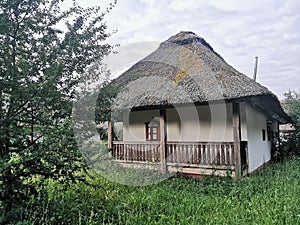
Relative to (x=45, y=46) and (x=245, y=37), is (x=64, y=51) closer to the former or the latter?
(x=45, y=46)

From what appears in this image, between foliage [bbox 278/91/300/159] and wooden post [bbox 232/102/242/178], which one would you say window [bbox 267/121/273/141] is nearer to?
foliage [bbox 278/91/300/159]

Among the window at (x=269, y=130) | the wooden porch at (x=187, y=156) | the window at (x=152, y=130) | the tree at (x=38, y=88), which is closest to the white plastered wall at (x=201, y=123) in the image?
the window at (x=152, y=130)

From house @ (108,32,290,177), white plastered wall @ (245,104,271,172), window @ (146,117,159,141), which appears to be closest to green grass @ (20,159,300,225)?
house @ (108,32,290,177)

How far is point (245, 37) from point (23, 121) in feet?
54.4

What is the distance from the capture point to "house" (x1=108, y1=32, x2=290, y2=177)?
25.9ft

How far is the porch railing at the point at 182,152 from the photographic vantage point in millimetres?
8047

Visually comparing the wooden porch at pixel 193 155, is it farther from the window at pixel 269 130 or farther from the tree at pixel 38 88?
the window at pixel 269 130

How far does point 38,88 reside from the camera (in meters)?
3.85

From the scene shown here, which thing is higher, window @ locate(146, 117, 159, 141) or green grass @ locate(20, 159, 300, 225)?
window @ locate(146, 117, 159, 141)

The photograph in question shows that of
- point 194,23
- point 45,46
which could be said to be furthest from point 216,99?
point 194,23

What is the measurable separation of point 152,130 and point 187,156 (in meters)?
2.30

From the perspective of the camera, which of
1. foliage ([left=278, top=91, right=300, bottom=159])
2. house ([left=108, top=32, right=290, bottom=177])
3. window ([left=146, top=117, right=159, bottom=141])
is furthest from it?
foliage ([left=278, top=91, right=300, bottom=159])

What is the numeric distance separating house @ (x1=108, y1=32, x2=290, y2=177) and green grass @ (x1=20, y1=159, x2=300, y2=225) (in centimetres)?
124

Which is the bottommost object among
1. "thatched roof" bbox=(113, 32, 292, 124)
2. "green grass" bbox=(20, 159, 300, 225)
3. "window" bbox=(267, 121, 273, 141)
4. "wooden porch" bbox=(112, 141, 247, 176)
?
"green grass" bbox=(20, 159, 300, 225)
